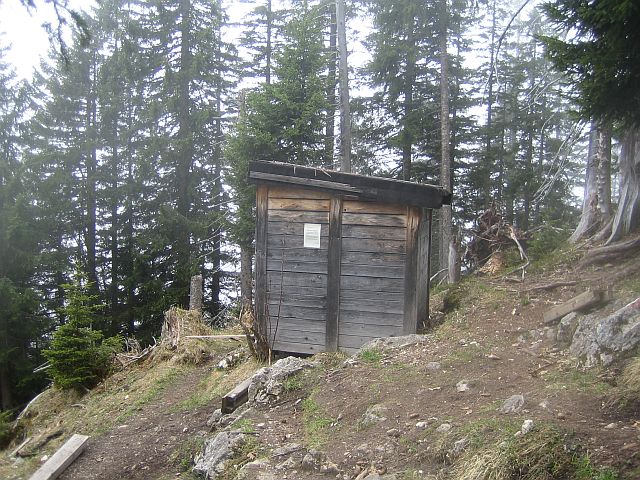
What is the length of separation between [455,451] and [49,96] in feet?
83.4

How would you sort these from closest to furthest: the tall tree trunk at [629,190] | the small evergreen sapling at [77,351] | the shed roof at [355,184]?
the tall tree trunk at [629,190], the shed roof at [355,184], the small evergreen sapling at [77,351]

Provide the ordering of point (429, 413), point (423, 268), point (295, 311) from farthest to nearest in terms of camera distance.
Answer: point (295, 311), point (423, 268), point (429, 413)

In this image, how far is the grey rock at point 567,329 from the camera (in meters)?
5.79

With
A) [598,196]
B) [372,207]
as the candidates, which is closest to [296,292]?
[372,207]

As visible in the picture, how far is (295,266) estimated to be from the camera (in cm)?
841

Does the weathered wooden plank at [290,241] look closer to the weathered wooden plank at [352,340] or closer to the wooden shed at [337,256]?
the wooden shed at [337,256]

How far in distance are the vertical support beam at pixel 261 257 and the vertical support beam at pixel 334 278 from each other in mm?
1064

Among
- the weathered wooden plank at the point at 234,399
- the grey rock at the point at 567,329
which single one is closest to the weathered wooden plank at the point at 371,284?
the weathered wooden plank at the point at 234,399

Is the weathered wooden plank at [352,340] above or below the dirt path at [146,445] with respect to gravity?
above

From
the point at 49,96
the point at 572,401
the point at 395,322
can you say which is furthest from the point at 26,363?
the point at 572,401

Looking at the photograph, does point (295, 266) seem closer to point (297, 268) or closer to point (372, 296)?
point (297, 268)

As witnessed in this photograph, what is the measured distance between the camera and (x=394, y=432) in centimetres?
483

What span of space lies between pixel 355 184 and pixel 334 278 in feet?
5.08

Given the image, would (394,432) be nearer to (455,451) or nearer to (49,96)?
(455,451)
